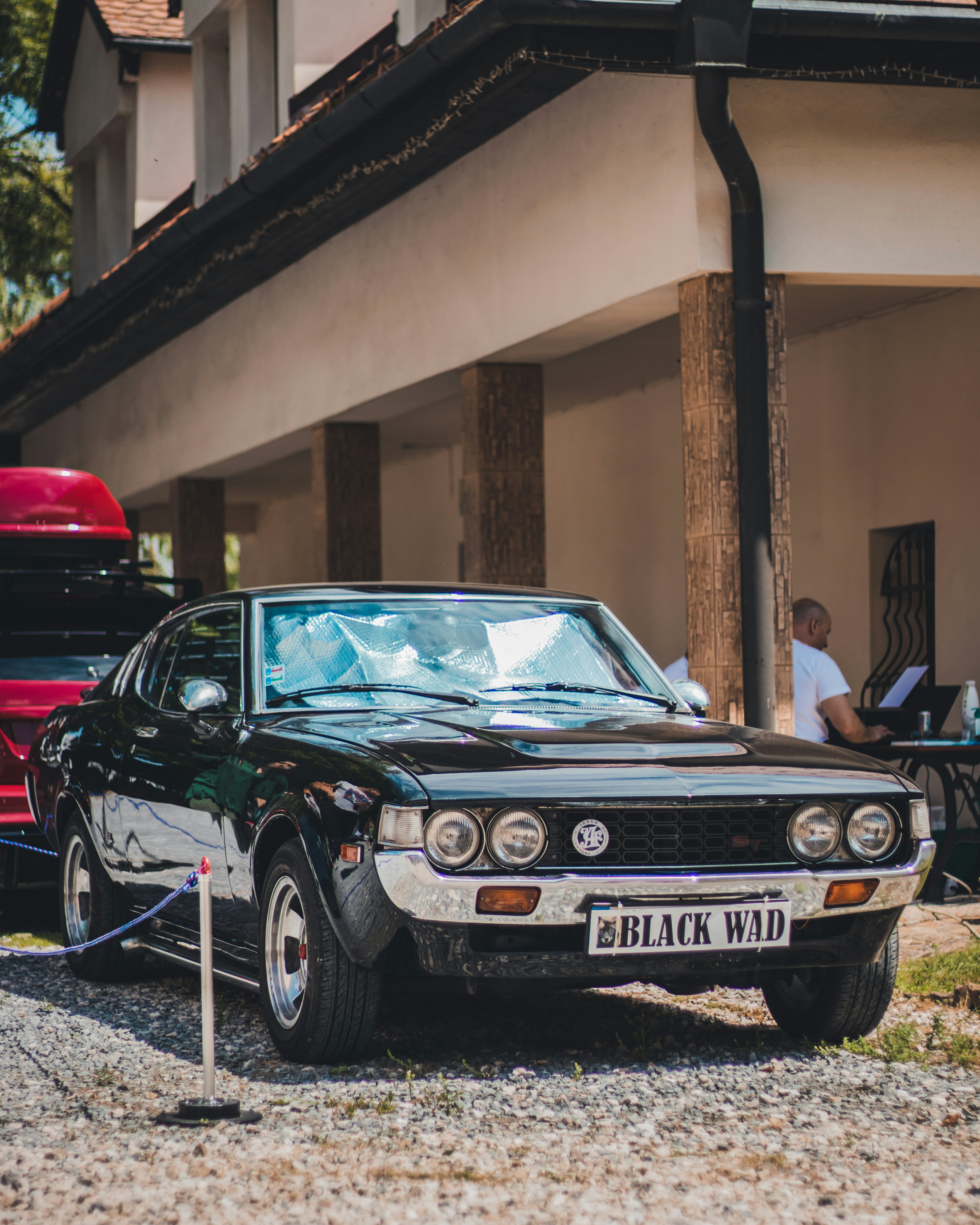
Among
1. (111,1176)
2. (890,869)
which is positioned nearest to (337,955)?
(111,1176)

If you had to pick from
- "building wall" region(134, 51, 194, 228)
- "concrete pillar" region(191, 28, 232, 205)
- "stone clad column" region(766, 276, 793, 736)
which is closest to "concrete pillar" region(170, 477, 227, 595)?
"concrete pillar" region(191, 28, 232, 205)

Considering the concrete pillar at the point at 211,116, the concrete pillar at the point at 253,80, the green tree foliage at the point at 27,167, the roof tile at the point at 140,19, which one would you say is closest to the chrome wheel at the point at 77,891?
the concrete pillar at the point at 253,80

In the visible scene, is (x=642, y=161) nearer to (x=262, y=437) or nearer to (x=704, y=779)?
(x=704, y=779)

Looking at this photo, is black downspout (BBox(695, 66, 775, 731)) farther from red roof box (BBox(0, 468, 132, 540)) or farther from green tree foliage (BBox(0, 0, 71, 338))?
green tree foliage (BBox(0, 0, 71, 338))

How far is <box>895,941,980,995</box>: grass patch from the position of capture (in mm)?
6910

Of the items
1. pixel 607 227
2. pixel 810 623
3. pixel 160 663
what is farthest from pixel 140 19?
pixel 160 663

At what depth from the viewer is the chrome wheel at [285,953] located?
557cm

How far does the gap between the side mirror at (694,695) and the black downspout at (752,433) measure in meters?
2.49

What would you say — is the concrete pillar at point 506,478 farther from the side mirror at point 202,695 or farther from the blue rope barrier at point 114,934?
the side mirror at point 202,695

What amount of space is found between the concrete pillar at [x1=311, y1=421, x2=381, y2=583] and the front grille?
9161mm

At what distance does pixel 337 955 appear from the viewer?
5344mm

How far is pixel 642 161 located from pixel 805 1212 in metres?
7.01

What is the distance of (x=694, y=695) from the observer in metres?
6.68

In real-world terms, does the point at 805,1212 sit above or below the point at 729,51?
below
